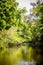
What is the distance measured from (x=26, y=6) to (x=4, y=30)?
1.03m

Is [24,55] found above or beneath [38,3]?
beneath

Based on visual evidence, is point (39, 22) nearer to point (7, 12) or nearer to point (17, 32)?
point (17, 32)

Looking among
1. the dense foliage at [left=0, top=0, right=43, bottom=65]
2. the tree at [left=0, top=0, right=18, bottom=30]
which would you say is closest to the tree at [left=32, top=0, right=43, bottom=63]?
the dense foliage at [left=0, top=0, right=43, bottom=65]

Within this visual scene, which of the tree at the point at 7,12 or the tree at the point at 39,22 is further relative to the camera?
the tree at the point at 39,22

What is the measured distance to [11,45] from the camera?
5965mm

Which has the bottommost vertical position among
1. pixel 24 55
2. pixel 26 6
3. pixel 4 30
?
pixel 24 55

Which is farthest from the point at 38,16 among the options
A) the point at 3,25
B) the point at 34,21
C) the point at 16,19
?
the point at 3,25

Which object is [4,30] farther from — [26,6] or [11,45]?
[26,6]

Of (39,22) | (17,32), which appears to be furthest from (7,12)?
(39,22)

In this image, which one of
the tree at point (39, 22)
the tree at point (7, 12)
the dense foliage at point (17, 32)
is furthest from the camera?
the tree at point (39, 22)

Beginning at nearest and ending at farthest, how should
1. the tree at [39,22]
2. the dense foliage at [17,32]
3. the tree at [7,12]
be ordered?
the dense foliage at [17,32] < the tree at [7,12] < the tree at [39,22]

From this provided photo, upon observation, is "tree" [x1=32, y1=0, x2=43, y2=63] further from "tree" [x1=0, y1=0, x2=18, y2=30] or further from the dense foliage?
"tree" [x1=0, y1=0, x2=18, y2=30]

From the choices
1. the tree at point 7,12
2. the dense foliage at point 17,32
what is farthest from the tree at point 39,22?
the tree at point 7,12

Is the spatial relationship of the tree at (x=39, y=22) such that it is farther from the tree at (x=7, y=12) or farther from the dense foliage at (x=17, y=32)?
the tree at (x=7, y=12)
